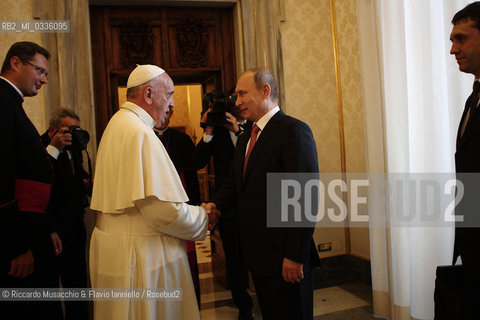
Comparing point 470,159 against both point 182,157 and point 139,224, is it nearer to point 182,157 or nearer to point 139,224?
point 139,224

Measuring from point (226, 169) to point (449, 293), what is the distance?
2.06 metres

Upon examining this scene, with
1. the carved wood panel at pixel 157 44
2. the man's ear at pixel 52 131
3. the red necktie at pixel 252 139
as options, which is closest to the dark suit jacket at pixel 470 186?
the red necktie at pixel 252 139

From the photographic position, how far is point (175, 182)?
2057 millimetres

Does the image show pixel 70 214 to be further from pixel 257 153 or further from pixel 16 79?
pixel 257 153

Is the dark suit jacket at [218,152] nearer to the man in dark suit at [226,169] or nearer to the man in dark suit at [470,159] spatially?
the man in dark suit at [226,169]

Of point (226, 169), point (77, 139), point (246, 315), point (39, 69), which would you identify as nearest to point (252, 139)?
point (226, 169)

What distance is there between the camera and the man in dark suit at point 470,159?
1758 mm

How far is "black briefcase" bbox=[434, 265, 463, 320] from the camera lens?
1794 millimetres

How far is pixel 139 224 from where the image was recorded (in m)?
2.06

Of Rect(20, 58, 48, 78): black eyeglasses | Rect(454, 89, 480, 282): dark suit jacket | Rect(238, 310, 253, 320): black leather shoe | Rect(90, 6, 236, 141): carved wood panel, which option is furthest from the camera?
Rect(90, 6, 236, 141): carved wood panel

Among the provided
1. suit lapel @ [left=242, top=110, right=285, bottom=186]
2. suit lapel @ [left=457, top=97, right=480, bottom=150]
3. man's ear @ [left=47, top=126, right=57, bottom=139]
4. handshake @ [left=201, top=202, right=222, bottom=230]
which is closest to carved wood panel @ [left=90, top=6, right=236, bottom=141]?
man's ear @ [left=47, top=126, right=57, bottom=139]

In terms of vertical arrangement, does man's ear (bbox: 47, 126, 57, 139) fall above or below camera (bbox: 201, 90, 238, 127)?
below

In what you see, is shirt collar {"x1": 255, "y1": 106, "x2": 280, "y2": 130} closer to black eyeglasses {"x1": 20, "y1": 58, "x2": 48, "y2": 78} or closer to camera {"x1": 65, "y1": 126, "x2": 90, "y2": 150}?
black eyeglasses {"x1": 20, "y1": 58, "x2": 48, "y2": 78}

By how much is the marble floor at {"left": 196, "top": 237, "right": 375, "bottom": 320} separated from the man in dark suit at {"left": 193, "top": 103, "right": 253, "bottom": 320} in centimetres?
34
